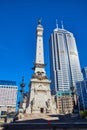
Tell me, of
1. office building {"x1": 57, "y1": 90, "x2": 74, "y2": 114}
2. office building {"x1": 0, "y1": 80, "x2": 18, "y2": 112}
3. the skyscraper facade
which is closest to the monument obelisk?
office building {"x1": 57, "y1": 90, "x2": 74, "y2": 114}

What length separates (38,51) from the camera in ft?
185

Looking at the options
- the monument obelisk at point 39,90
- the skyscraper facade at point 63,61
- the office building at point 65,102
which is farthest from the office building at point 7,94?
the monument obelisk at point 39,90

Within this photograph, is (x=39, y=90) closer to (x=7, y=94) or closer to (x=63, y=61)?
(x=7, y=94)

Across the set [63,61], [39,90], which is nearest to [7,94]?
[63,61]

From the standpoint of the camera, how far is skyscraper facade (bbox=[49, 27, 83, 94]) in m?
152

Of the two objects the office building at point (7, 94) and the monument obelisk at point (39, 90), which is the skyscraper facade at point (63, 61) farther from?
the monument obelisk at point (39, 90)

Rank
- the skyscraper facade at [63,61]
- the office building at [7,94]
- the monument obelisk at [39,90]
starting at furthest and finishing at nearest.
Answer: the skyscraper facade at [63,61] < the office building at [7,94] < the monument obelisk at [39,90]

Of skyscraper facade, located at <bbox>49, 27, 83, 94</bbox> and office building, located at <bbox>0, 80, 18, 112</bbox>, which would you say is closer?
office building, located at <bbox>0, 80, 18, 112</bbox>

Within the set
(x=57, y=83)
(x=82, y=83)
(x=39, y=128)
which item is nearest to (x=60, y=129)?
(x=39, y=128)

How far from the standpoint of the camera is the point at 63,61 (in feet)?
543

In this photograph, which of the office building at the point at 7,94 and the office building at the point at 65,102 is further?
the office building at the point at 7,94

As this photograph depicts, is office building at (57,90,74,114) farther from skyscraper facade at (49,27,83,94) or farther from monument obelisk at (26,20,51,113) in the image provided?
monument obelisk at (26,20,51,113)

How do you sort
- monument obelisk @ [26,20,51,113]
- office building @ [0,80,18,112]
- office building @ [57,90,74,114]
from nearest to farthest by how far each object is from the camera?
monument obelisk @ [26,20,51,113], office building @ [57,90,74,114], office building @ [0,80,18,112]

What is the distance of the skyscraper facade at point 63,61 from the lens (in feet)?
500
